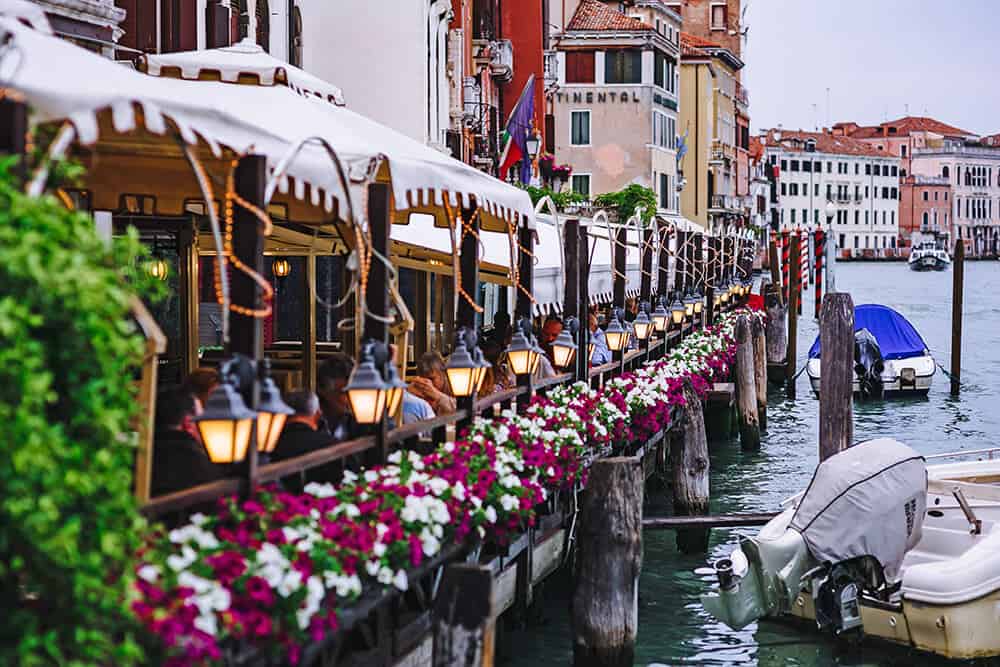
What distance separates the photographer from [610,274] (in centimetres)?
1830

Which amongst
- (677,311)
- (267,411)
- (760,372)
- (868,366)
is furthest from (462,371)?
(868,366)

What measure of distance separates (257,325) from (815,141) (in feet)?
524

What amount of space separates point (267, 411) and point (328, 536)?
608 mm

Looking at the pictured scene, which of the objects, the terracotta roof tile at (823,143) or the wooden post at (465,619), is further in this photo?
the terracotta roof tile at (823,143)

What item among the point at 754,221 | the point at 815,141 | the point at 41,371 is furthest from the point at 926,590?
the point at 815,141

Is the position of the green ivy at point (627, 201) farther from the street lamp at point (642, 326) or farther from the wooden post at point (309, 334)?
the wooden post at point (309, 334)

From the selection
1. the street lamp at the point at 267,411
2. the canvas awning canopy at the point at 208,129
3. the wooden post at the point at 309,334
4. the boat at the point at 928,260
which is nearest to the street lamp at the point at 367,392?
the canvas awning canopy at the point at 208,129

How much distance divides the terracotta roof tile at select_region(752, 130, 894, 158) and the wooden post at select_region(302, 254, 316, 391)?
146 meters

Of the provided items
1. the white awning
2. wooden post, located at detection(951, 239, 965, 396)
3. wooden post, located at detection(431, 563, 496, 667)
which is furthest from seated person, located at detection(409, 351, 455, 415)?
wooden post, located at detection(951, 239, 965, 396)

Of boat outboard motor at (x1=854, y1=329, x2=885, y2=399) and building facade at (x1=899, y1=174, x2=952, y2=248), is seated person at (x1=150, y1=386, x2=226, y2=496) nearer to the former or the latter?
boat outboard motor at (x1=854, y1=329, x2=885, y2=399)

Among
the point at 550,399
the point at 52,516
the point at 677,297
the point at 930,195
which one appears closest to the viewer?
the point at 52,516

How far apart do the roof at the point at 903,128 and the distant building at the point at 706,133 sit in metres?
107

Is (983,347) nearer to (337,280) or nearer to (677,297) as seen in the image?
(677,297)

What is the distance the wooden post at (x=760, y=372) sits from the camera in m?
26.1
